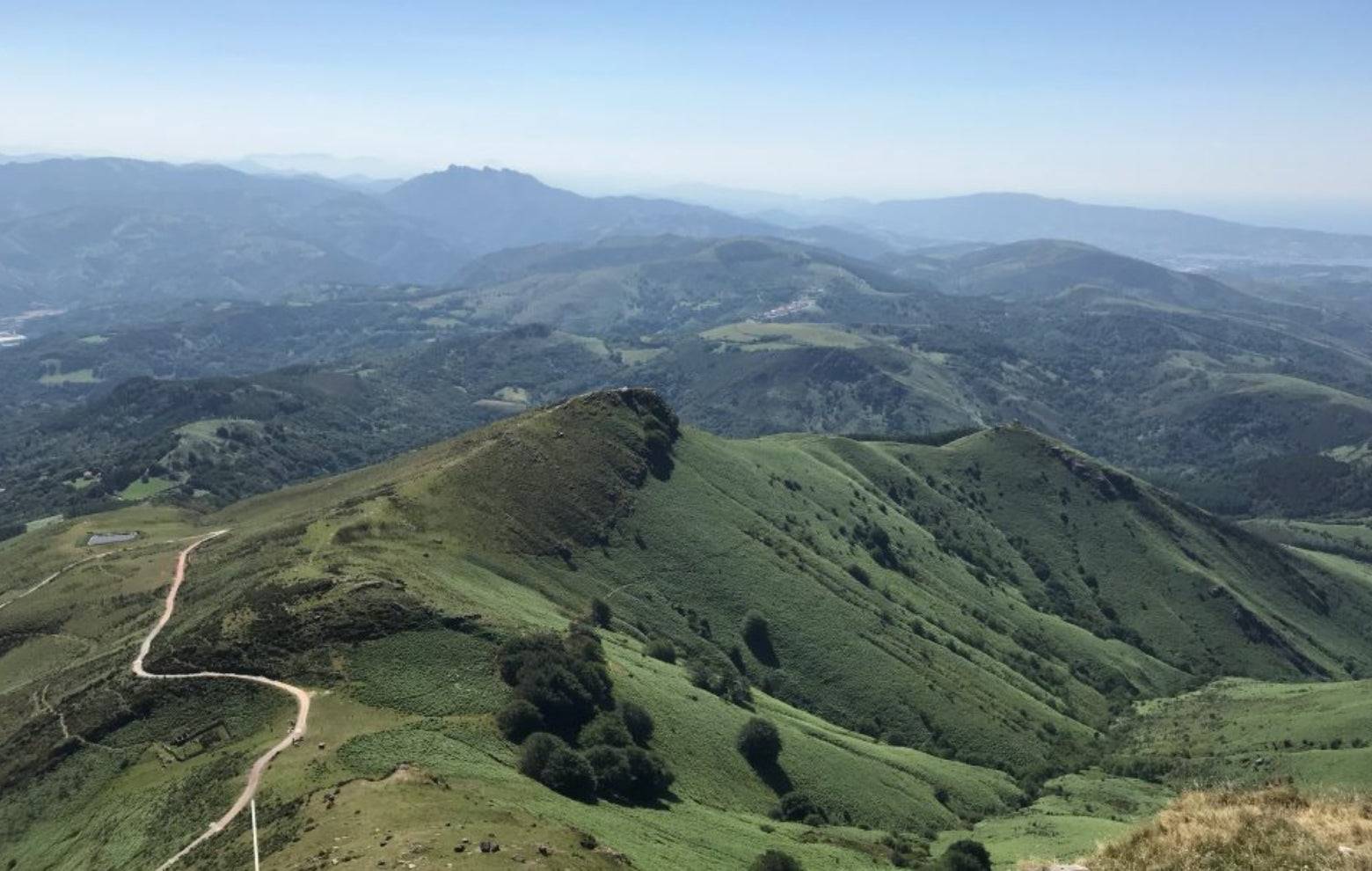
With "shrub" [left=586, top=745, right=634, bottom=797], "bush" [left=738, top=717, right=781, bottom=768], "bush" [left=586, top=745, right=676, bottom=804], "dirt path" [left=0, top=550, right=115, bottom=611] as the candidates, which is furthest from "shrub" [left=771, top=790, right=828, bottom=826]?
"dirt path" [left=0, top=550, right=115, bottom=611]

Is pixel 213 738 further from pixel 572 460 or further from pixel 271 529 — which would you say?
pixel 572 460

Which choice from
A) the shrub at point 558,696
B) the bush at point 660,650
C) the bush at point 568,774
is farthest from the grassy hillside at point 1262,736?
the bush at point 568,774

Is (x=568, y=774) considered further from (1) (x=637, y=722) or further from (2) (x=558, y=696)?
(1) (x=637, y=722)

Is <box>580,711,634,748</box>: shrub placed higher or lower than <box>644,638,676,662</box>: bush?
higher

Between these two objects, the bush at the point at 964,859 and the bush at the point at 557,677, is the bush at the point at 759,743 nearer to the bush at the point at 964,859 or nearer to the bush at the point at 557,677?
the bush at the point at 557,677

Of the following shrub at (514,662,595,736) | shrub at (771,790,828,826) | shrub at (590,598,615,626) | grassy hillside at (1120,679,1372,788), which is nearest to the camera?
shrub at (514,662,595,736)

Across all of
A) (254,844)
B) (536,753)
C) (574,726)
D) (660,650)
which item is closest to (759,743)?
(660,650)

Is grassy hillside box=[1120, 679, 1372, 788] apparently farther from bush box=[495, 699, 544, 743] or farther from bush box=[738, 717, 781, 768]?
bush box=[495, 699, 544, 743]
